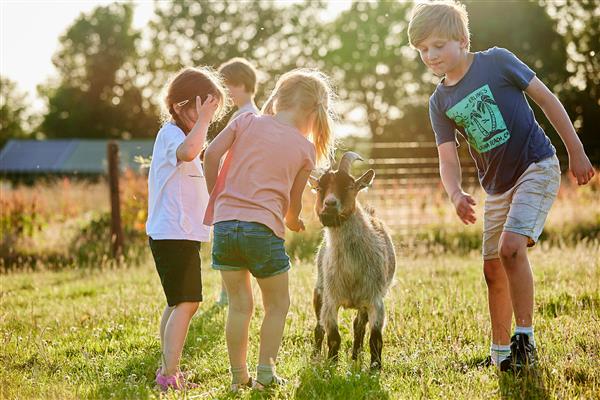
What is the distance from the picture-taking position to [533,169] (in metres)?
4.70

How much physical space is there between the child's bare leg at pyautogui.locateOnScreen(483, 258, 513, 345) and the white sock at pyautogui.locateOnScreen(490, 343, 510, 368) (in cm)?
10

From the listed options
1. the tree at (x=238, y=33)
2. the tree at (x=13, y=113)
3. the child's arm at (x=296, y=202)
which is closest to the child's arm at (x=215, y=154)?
the child's arm at (x=296, y=202)

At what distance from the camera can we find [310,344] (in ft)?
19.4

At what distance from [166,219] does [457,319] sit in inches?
112

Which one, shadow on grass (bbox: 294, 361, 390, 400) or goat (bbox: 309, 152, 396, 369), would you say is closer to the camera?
shadow on grass (bbox: 294, 361, 390, 400)

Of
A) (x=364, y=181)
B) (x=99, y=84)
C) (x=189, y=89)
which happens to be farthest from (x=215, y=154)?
(x=99, y=84)

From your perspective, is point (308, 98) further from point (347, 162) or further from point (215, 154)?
point (347, 162)

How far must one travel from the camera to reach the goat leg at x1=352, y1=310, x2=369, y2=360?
17.7 ft

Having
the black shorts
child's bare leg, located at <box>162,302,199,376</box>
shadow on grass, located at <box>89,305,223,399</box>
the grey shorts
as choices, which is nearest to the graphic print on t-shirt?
the grey shorts

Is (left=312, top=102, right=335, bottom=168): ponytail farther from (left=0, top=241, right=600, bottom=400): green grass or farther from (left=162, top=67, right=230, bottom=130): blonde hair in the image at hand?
(left=0, top=241, right=600, bottom=400): green grass

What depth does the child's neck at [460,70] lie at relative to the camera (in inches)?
191

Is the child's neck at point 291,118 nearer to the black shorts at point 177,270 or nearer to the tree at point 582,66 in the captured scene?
the black shorts at point 177,270

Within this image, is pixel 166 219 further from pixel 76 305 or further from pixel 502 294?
pixel 76 305

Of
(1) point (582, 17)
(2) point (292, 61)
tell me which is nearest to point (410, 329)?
(1) point (582, 17)
